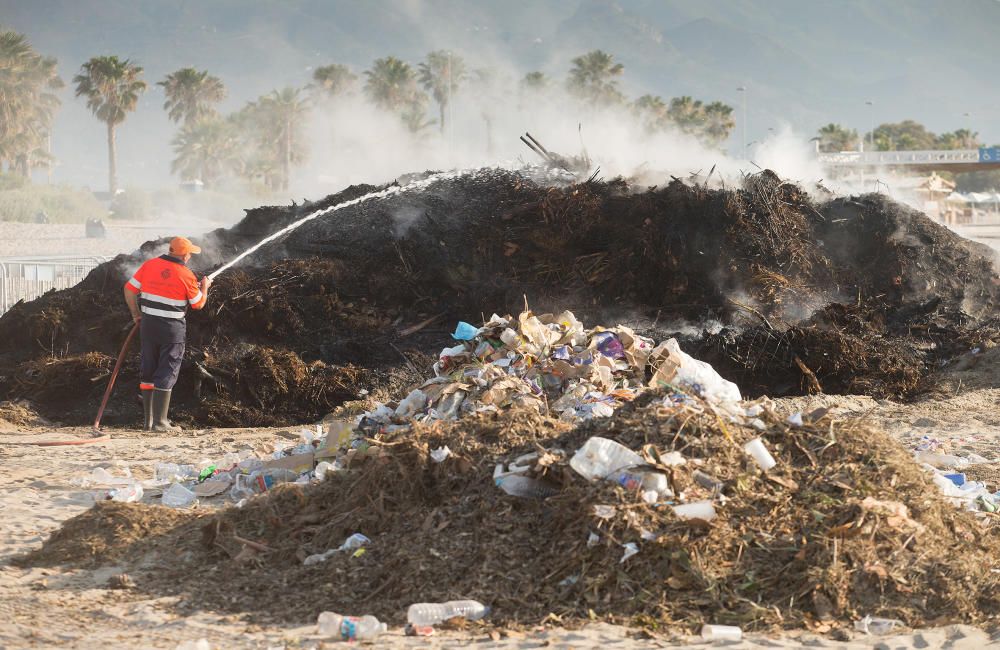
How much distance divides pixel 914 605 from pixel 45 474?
541 cm

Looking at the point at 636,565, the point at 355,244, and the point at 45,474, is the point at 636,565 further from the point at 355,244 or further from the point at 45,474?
the point at 355,244

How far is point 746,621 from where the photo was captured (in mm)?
3775

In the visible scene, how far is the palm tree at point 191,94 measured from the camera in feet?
215

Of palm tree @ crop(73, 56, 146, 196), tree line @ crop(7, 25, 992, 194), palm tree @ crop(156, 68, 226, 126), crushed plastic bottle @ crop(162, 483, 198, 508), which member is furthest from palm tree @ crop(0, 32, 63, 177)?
crushed plastic bottle @ crop(162, 483, 198, 508)

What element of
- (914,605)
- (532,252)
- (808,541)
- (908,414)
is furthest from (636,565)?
(532,252)

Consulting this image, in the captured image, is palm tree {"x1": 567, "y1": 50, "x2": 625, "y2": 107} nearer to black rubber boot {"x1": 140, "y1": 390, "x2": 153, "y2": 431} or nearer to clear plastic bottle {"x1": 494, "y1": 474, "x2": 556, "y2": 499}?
black rubber boot {"x1": 140, "y1": 390, "x2": 153, "y2": 431}

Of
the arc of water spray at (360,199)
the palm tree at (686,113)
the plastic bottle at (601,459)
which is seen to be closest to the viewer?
the plastic bottle at (601,459)

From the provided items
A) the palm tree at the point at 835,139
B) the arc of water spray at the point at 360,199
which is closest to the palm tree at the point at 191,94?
the palm tree at the point at 835,139

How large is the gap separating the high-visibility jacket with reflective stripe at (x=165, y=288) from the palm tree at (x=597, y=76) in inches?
2148

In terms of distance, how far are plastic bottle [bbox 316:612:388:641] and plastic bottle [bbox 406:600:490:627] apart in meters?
0.12

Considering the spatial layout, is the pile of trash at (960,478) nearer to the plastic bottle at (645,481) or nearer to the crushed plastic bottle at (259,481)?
the plastic bottle at (645,481)

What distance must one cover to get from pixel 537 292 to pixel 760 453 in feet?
18.5

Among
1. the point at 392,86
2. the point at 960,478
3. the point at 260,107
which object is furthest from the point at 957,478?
the point at 260,107

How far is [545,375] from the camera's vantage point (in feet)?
21.7
